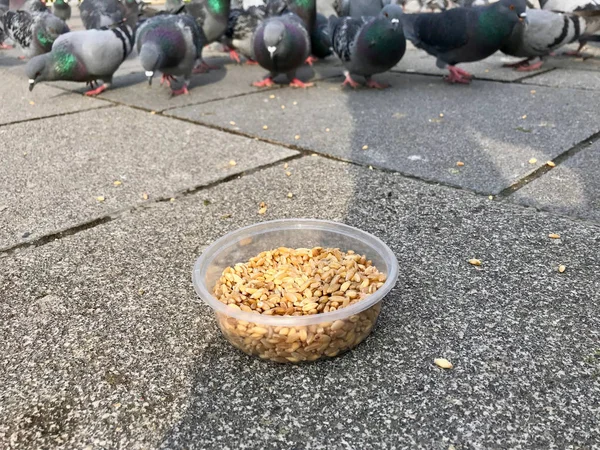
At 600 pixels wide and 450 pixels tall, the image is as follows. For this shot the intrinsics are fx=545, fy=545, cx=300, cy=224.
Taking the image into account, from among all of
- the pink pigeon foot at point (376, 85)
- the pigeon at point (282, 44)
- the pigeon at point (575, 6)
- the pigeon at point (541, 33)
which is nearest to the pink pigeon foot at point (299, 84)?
the pigeon at point (282, 44)

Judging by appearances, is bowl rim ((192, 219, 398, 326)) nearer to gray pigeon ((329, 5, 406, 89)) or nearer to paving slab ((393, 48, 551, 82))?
gray pigeon ((329, 5, 406, 89))

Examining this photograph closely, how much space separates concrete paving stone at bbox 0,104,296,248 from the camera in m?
2.63

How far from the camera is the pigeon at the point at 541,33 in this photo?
17.8 ft

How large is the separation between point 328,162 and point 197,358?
1814 millimetres

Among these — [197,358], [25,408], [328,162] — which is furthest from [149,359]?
[328,162]

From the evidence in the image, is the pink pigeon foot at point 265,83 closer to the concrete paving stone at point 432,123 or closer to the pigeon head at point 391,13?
the concrete paving stone at point 432,123

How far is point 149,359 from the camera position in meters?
1.58

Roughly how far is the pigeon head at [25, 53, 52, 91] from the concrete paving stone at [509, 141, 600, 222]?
14.7ft

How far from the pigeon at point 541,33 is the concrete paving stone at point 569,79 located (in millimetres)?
271

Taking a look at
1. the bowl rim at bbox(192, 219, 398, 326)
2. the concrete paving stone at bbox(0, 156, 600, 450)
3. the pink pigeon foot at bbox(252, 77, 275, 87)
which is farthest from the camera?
the pink pigeon foot at bbox(252, 77, 275, 87)

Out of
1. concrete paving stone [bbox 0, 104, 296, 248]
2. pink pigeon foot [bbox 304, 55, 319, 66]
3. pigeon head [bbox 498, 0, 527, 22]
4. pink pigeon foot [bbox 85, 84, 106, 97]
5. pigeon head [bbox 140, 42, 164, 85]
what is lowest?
pink pigeon foot [bbox 304, 55, 319, 66]

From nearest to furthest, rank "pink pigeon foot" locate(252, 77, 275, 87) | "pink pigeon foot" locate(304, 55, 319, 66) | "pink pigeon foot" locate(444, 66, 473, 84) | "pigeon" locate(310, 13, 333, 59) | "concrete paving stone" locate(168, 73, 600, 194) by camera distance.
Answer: "concrete paving stone" locate(168, 73, 600, 194) → "pink pigeon foot" locate(444, 66, 473, 84) → "pink pigeon foot" locate(252, 77, 275, 87) → "pigeon" locate(310, 13, 333, 59) → "pink pigeon foot" locate(304, 55, 319, 66)

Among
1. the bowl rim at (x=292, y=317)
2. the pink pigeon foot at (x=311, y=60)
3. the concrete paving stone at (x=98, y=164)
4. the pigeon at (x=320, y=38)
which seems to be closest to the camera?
the bowl rim at (x=292, y=317)

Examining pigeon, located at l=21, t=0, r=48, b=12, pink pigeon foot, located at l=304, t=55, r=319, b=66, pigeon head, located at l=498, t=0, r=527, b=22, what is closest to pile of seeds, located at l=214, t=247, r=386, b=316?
pigeon head, located at l=498, t=0, r=527, b=22
